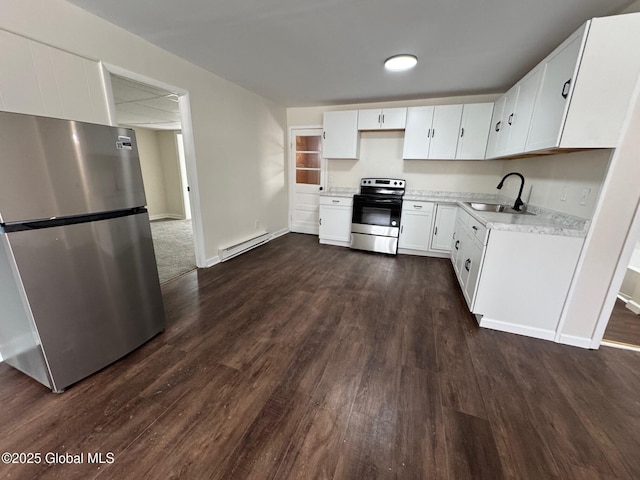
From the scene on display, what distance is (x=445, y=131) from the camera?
376cm

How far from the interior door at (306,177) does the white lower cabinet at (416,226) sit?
1.74 m

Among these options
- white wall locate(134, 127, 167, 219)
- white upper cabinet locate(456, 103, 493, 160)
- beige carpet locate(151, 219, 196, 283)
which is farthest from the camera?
white wall locate(134, 127, 167, 219)

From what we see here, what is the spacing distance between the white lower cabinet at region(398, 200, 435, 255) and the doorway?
3150mm

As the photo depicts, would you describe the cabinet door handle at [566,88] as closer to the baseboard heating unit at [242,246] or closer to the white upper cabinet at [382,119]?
the white upper cabinet at [382,119]

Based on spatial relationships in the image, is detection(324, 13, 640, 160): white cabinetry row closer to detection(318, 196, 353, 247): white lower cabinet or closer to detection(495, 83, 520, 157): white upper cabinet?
detection(495, 83, 520, 157): white upper cabinet

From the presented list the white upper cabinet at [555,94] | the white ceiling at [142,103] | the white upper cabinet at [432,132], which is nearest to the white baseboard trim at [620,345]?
the white upper cabinet at [555,94]

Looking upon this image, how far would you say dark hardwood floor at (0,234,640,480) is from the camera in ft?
3.95

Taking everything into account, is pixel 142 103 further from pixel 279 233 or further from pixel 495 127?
pixel 495 127

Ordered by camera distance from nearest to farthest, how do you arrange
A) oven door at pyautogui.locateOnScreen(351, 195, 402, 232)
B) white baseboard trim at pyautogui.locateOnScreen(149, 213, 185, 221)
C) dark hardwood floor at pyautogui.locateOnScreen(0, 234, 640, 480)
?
dark hardwood floor at pyautogui.locateOnScreen(0, 234, 640, 480) → oven door at pyautogui.locateOnScreen(351, 195, 402, 232) → white baseboard trim at pyautogui.locateOnScreen(149, 213, 185, 221)

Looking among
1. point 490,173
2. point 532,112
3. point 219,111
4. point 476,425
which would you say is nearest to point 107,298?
point 476,425

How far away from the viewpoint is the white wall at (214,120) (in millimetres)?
1775

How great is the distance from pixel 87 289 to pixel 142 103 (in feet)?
11.1

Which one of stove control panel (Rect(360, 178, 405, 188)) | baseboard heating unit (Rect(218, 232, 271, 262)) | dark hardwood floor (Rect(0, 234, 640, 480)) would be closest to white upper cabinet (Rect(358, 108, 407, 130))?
stove control panel (Rect(360, 178, 405, 188))

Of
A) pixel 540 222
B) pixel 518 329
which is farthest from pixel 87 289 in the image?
pixel 540 222
